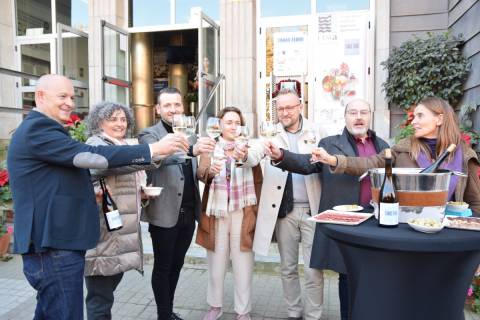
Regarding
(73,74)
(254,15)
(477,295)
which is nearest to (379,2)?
(254,15)

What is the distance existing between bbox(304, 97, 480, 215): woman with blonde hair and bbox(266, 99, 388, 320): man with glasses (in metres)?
0.28

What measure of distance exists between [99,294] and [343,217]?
164 cm

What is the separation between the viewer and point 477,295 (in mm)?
3775

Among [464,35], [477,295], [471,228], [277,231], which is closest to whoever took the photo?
[471,228]

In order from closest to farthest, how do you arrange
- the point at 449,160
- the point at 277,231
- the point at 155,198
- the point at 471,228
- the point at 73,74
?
the point at 471,228, the point at 449,160, the point at 155,198, the point at 277,231, the point at 73,74

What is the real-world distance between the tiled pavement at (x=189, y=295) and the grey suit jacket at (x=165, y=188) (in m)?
1.17

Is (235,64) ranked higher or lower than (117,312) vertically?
higher

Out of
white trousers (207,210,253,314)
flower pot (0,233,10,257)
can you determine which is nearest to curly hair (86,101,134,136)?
white trousers (207,210,253,314)

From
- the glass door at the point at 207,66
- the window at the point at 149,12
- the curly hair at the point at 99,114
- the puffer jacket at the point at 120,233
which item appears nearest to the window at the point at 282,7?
the glass door at the point at 207,66

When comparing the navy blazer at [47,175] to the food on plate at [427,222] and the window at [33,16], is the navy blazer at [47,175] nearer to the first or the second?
the food on plate at [427,222]

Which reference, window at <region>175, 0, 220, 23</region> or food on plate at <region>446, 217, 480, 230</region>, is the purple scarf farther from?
window at <region>175, 0, 220, 23</region>

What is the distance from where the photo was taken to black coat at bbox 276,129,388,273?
9.98 feet

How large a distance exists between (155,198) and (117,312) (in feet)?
4.79

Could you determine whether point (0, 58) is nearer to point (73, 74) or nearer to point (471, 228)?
point (73, 74)
